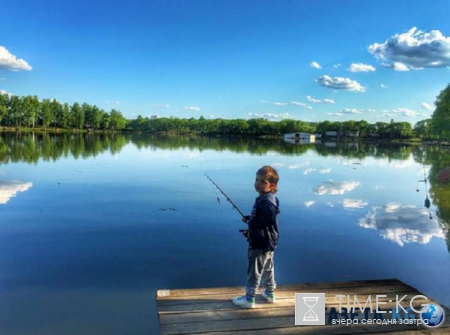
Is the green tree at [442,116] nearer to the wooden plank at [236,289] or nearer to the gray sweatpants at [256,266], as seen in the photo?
the wooden plank at [236,289]

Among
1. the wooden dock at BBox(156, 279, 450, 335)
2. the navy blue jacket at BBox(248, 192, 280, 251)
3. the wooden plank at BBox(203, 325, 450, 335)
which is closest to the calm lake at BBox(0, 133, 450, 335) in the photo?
the wooden dock at BBox(156, 279, 450, 335)

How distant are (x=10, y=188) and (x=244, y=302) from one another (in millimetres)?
14198

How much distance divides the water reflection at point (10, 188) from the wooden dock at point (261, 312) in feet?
35.1

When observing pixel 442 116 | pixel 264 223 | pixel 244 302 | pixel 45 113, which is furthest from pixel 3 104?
pixel 264 223

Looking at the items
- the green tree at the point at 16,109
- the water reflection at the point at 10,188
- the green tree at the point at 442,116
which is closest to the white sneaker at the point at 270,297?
the water reflection at the point at 10,188

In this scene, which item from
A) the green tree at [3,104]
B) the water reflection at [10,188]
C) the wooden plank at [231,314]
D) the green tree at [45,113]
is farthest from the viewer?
the green tree at [45,113]

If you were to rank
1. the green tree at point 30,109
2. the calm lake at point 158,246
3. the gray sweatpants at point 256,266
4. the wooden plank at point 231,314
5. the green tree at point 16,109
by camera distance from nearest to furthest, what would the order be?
1. the wooden plank at point 231,314
2. the gray sweatpants at point 256,266
3. the calm lake at point 158,246
4. the green tree at point 16,109
5. the green tree at point 30,109

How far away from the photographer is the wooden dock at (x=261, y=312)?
434 cm

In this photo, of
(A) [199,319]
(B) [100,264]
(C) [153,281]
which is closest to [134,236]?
(B) [100,264]

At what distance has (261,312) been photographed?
15.4 ft

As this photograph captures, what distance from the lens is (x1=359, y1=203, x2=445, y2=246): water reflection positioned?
402 inches

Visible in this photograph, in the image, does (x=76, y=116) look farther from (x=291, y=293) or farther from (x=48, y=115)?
(x=291, y=293)

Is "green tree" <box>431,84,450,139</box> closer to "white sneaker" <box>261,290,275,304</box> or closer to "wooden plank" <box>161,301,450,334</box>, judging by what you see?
"white sneaker" <box>261,290,275,304</box>

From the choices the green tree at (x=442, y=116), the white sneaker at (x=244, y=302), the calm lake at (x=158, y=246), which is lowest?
the calm lake at (x=158, y=246)
